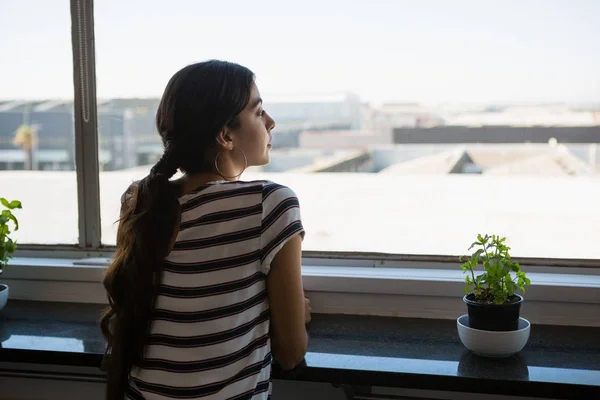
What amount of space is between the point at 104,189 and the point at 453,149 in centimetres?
103

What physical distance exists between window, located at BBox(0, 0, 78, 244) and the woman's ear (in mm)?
867

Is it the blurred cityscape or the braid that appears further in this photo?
the blurred cityscape

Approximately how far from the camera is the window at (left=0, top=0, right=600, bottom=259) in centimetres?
181

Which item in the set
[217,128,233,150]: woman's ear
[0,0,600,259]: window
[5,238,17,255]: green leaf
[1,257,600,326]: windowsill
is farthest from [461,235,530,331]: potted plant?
[5,238,17,255]: green leaf

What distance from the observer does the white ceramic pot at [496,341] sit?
147 cm

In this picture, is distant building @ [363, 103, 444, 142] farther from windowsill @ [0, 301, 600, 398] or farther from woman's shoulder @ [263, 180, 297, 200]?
woman's shoulder @ [263, 180, 297, 200]

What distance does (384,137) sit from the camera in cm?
193

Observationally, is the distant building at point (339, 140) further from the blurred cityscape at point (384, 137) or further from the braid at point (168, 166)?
the braid at point (168, 166)

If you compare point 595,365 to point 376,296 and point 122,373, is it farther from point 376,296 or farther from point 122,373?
point 122,373

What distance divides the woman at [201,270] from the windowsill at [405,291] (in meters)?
0.46

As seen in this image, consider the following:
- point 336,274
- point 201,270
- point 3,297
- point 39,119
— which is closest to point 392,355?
point 336,274

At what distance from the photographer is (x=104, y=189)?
2109mm

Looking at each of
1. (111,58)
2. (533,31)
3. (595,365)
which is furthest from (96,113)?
(595,365)

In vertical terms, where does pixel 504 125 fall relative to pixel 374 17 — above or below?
below
